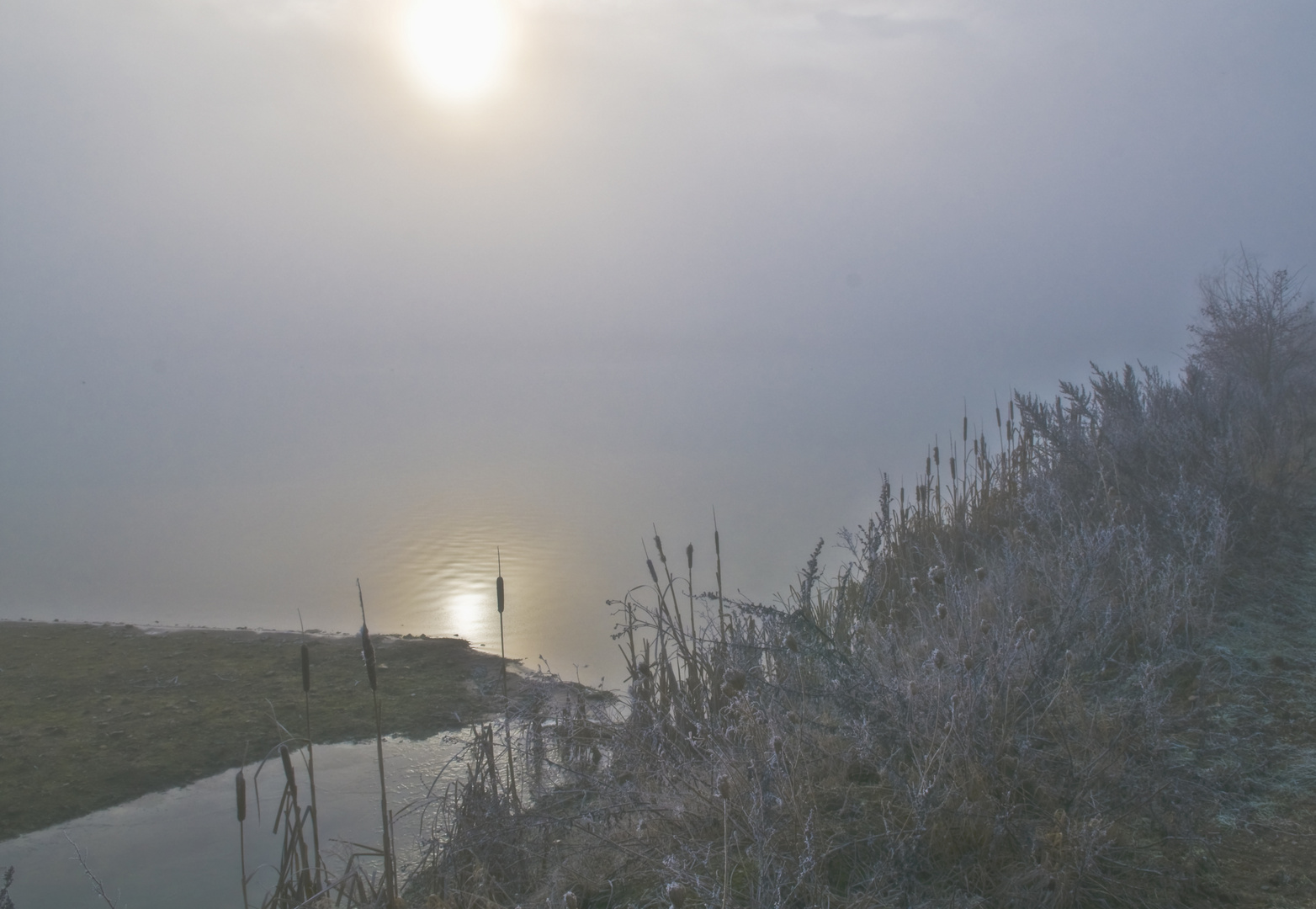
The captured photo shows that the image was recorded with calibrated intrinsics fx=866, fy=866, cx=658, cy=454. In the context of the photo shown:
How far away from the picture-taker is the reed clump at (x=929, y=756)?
2174 millimetres

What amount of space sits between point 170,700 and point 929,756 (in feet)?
20.4

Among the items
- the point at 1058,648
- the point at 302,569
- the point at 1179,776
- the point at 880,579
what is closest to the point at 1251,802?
the point at 1179,776

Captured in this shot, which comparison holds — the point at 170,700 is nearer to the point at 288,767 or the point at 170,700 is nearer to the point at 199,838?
the point at 199,838

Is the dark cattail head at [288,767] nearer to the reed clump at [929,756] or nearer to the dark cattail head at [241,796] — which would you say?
the dark cattail head at [241,796]

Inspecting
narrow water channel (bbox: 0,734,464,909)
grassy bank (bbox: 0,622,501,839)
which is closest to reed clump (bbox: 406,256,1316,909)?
narrow water channel (bbox: 0,734,464,909)

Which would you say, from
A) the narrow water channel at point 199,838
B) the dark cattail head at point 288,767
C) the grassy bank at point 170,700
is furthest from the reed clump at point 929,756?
the grassy bank at point 170,700

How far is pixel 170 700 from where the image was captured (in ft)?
21.5

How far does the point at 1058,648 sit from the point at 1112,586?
1230 mm

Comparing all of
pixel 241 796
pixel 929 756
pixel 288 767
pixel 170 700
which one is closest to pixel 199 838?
pixel 170 700

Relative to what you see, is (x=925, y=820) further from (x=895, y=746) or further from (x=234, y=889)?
(x=234, y=889)

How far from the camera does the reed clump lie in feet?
7.13

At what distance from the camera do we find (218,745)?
5.80m

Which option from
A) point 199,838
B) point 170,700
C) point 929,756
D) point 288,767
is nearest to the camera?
point 929,756

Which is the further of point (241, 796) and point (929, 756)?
point (241, 796)
